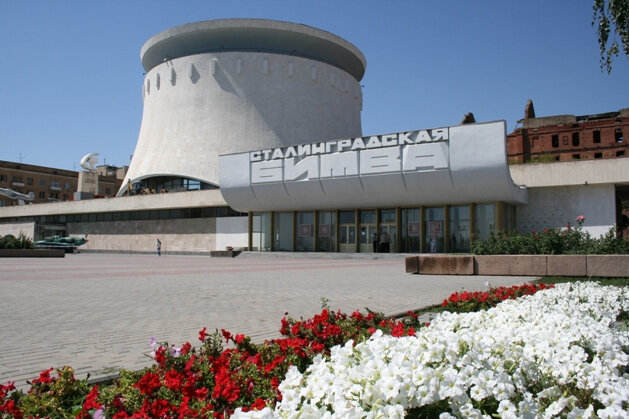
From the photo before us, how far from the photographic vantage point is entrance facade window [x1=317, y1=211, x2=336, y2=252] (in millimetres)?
31297

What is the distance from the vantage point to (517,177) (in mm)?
28547

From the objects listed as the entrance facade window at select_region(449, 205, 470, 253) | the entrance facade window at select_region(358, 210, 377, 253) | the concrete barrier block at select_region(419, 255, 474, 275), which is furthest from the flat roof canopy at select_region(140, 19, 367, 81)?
the concrete barrier block at select_region(419, 255, 474, 275)

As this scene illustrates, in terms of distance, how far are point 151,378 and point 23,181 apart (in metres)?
85.1

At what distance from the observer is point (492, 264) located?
13.3 m

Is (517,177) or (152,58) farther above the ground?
(152,58)

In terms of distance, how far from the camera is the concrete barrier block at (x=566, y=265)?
11898mm

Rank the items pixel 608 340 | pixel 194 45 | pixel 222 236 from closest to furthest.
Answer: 1. pixel 608 340
2. pixel 222 236
3. pixel 194 45

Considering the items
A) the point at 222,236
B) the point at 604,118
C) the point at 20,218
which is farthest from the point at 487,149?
the point at 20,218

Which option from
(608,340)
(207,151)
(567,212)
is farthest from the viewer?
(207,151)

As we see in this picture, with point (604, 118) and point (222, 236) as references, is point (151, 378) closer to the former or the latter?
point (222, 236)

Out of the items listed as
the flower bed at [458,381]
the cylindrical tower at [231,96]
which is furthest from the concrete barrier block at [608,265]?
the cylindrical tower at [231,96]

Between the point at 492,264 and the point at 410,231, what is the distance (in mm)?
15929

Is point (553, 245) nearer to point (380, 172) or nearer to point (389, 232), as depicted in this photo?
point (380, 172)

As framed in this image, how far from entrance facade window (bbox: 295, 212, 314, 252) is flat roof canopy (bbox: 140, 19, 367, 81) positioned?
17.8 metres
